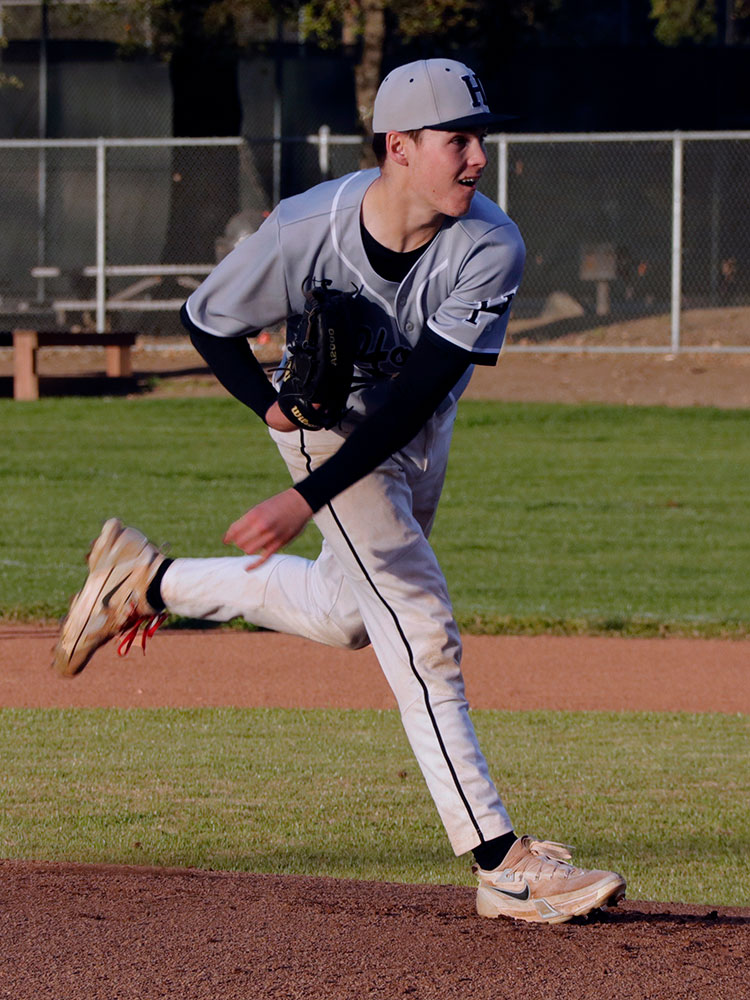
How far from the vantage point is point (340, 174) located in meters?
23.8

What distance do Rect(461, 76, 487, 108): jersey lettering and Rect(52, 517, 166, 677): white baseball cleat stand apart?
1575mm

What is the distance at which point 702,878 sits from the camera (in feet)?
15.6

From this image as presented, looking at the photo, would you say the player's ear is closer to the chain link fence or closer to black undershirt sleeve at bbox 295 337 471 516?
black undershirt sleeve at bbox 295 337 471 516

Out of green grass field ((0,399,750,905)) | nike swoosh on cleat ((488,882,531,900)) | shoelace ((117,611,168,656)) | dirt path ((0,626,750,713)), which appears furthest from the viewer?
dirt path ((0,626,750,713))

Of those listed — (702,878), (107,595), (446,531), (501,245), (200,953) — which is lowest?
(446,531)

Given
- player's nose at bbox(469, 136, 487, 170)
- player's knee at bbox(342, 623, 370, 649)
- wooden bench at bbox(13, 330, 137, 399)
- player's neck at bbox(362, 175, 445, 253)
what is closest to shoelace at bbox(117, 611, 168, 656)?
player's knee at bbox(342, 623, 370, 649)

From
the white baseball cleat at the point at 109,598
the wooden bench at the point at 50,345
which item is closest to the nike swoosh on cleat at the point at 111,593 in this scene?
the white baseball cleat at the point at 109,598

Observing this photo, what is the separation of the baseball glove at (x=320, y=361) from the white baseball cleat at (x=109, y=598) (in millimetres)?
779

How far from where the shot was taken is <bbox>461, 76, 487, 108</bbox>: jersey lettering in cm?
370

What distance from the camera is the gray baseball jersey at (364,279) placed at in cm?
379

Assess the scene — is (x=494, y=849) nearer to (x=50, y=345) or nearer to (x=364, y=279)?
(x=364, y=279)

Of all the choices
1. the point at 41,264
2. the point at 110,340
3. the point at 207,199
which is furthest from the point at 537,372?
the point at 41,264

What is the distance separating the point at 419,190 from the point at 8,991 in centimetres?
209

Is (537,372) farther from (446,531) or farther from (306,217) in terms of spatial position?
(306,217)
